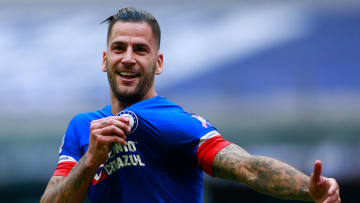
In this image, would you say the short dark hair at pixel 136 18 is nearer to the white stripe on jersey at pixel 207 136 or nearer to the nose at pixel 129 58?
the nose at pixel 129 58

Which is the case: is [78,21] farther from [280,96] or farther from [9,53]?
[280,96]

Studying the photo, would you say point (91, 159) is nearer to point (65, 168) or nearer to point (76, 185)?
point (76, 185)

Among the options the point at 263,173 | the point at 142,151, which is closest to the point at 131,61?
the point at 142,151

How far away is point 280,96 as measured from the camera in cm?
1109

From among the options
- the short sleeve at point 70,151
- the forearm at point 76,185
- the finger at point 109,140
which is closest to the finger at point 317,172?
the finger at point 109,140

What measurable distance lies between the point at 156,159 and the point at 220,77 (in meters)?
9.18

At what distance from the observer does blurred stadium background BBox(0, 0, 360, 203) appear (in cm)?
977

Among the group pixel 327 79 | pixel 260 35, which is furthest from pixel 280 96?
pixel 260 35

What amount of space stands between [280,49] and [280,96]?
1.68 metres

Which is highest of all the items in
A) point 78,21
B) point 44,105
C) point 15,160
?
point 78,21

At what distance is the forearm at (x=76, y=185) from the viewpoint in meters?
2.83

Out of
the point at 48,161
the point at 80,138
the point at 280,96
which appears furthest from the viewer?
the point at 280,96

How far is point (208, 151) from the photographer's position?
2.79 meters

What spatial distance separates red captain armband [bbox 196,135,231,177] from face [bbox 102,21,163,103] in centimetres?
53
